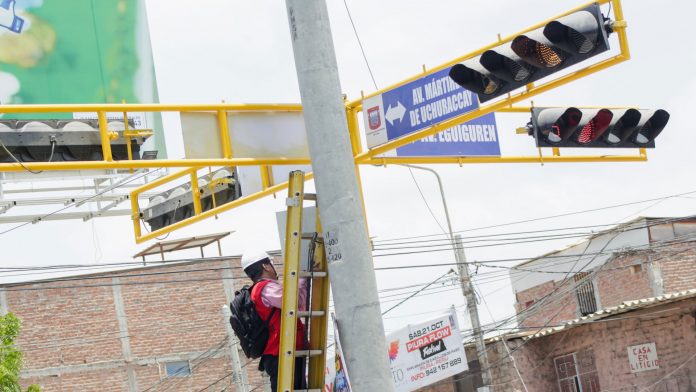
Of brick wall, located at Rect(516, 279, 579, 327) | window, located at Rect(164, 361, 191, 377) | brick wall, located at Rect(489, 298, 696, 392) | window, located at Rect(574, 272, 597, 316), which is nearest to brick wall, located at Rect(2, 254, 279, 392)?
window, located at Rect(164, 361, 191, 377)

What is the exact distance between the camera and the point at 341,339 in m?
7.18

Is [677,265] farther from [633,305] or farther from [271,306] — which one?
[271,306]

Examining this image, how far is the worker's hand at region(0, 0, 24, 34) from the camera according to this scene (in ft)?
71.7

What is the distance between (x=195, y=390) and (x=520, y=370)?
388 inches

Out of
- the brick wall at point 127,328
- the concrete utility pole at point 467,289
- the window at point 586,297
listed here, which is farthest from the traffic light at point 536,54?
the window at point 586,297

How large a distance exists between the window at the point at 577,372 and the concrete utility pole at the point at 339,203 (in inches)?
923

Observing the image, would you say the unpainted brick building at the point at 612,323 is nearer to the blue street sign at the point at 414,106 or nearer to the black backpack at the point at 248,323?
the blue street sign at the point at 414,106

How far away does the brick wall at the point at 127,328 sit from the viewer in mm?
34438

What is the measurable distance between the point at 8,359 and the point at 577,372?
14.6 meters

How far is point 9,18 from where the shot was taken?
72.2 feet

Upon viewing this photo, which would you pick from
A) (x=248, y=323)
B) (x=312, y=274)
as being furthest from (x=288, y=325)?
(x=248, y=323)

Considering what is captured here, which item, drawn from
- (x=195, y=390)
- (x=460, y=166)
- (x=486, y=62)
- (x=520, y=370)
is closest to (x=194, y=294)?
(x=195, y=390)

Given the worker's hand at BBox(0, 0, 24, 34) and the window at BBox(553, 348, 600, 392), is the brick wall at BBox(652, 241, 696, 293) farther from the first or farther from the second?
the worker's hand at BBox(0, 0, 24, 34)

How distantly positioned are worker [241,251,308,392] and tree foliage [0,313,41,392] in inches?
565
